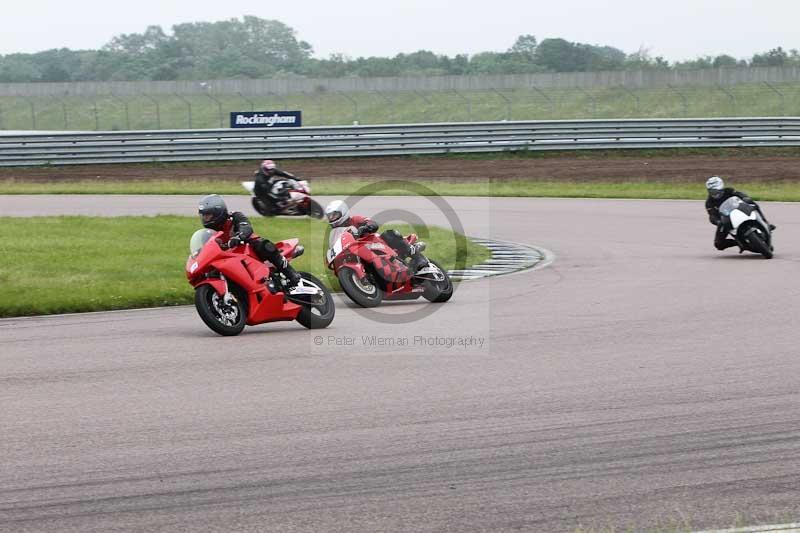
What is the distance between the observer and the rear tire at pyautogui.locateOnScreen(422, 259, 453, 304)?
13141 mm

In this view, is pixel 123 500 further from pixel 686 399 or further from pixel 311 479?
pixel 686 399

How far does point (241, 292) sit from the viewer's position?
11109 mm

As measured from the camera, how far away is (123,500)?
5688 millimetres

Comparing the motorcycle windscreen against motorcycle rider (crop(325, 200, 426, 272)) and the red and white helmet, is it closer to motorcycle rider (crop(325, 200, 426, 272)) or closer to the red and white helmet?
motorcycle rider (crop(325, 200, 426, 272))

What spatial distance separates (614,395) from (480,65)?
107 metres

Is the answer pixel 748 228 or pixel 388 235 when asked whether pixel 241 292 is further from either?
pixel 748 228

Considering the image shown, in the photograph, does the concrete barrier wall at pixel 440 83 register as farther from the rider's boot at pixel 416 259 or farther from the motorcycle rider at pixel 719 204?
the rider's boot at pixel 416 259

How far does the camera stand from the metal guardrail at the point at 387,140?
36.3 meters

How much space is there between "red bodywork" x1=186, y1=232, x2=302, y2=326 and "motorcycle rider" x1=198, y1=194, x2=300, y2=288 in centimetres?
8

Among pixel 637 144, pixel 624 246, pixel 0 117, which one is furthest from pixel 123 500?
pixel 0 117

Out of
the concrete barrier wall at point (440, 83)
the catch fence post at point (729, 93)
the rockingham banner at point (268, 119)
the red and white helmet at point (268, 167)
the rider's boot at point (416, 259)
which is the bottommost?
the rider's boot at point (416, 259)

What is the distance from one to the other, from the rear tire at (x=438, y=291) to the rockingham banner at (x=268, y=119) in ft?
92.4

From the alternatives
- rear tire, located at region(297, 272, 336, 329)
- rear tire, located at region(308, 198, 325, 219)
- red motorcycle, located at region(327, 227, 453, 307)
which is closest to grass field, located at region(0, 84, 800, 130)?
rear tire, located at region(308, 198, 325, 219)

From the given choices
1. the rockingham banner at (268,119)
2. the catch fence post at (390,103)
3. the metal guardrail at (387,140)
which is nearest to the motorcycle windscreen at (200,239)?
the metal guardrail at (387,140)
